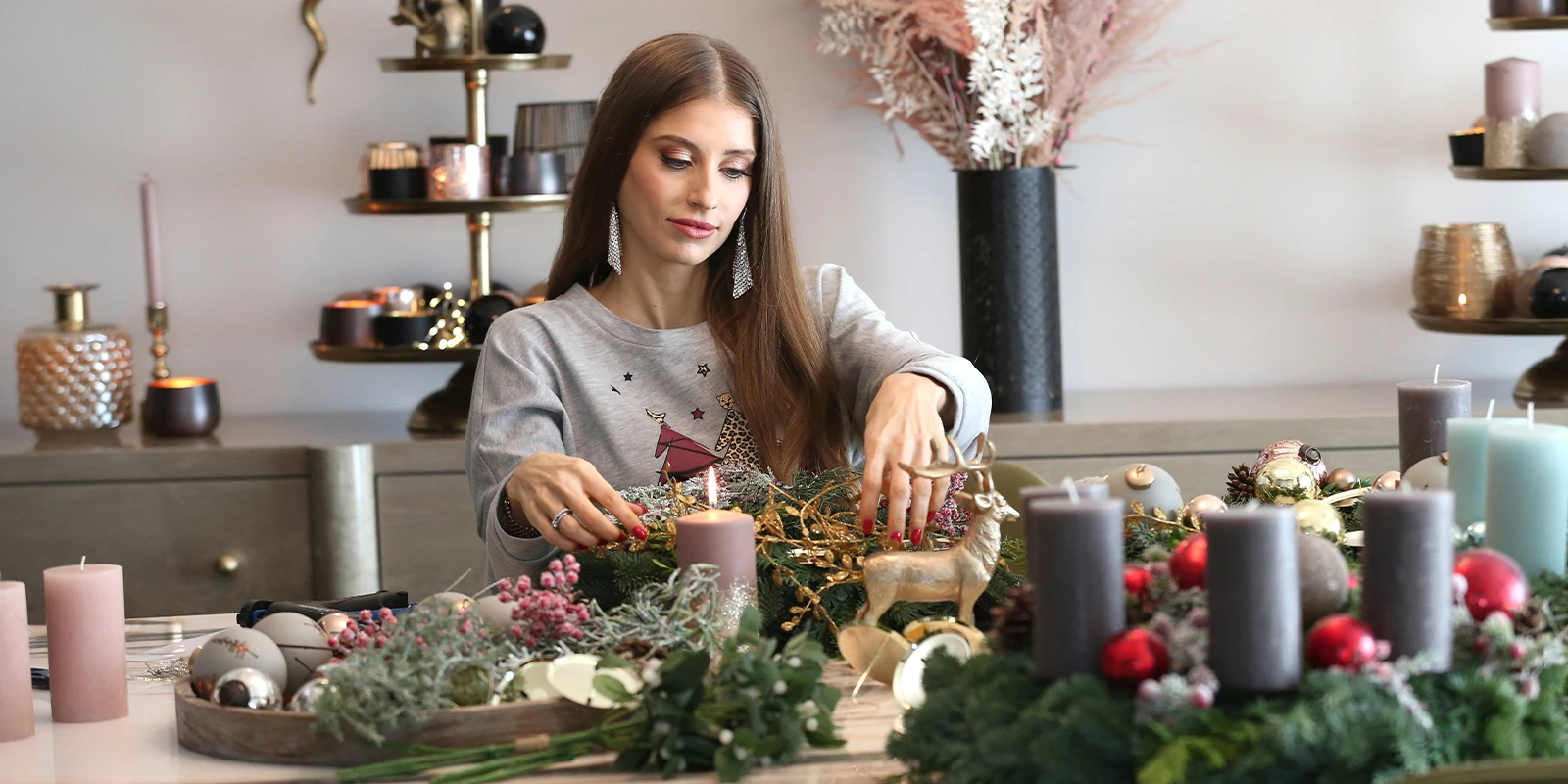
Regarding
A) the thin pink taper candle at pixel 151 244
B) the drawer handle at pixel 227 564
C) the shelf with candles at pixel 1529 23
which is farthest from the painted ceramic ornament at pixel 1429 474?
the thin pink taper candle at pixel 151 244

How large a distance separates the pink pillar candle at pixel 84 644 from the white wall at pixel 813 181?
5.98ft

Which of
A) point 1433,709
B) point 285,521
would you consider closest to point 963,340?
point 285,521

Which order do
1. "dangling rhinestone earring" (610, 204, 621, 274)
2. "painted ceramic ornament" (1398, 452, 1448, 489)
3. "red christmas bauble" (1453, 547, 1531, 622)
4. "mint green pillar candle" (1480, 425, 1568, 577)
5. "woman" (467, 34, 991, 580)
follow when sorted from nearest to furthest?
1. "red christmas bauble" (1453, 547, 1531, 622)
2. "mint green pillar candle" (1480, 425, 1568, 577)
3. "painted ceramic ornament" (1398, 452, 1448, 489)
4. "woman" (467, 34, 991, 580)
5. "dangling rhinestone earring" (610, 204, 621, 274)

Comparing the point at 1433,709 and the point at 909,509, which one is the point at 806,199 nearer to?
the point at 909,509

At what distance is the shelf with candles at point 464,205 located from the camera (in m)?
2.62

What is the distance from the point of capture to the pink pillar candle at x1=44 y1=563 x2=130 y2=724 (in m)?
1.17

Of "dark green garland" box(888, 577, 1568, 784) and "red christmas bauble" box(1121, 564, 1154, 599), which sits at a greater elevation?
"red christmas bauble" box(1121, 564, 1154, 599)

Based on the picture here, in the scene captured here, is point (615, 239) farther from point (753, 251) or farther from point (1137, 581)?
point (1137, 581)

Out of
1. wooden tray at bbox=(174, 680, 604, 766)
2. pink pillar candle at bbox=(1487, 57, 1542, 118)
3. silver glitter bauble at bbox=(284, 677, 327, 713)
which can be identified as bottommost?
wooden tray at bbox=(174, 680, 604, 766)

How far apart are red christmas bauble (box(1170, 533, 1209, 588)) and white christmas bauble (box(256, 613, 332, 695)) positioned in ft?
2.02

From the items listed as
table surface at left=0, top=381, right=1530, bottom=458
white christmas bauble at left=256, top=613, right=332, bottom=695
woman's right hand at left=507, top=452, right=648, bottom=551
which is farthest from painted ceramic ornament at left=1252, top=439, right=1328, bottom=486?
table surface at left=0, top=381, right=1530, bottom=458

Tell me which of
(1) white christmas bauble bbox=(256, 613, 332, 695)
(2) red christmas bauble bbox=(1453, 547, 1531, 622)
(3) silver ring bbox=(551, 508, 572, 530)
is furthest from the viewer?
(3) silver ring bbox=(551, 508, 572, 530)

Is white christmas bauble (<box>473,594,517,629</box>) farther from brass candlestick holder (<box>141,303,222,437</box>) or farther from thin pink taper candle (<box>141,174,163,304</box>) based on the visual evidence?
thin pink taper candle (<box>141,174,163,304</box>)

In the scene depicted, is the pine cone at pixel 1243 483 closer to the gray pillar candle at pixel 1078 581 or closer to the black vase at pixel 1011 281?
the gray pillar candle at pixel 1078 581
